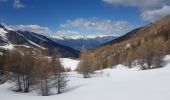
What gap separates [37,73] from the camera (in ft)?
203

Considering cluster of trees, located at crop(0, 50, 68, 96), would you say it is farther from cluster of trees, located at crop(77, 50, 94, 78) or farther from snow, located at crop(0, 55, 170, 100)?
cluster of trees, located at crop(77, 50, 94, 78)

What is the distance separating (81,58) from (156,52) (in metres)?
27.2

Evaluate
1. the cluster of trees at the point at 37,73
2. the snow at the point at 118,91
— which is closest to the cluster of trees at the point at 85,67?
the cluster of trees at the point at 37,73

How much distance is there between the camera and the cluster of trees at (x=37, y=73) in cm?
6166

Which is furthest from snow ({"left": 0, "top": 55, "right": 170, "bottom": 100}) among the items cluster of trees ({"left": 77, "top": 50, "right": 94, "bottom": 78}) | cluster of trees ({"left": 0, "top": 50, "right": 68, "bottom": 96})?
cluster of trees ({"left": 77, "top": 50, "right": 94, "bottom": 78})

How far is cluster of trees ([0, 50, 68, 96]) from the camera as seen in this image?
6166cm

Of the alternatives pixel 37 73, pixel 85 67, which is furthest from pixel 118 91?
pixel 85 67

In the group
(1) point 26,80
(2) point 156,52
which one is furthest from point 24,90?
(2) point 156,52

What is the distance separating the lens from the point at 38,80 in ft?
206

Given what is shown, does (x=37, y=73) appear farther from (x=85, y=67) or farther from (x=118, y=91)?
(x=85, y=67)

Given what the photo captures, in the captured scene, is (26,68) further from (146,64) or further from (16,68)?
(146,64)

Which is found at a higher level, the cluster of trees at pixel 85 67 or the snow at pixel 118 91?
the cluster of trees at pixel 85 67

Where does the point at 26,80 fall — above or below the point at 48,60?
below

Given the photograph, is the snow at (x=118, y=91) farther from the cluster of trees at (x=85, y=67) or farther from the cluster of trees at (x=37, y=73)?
the cluster of trees at (x=85, y=67)
